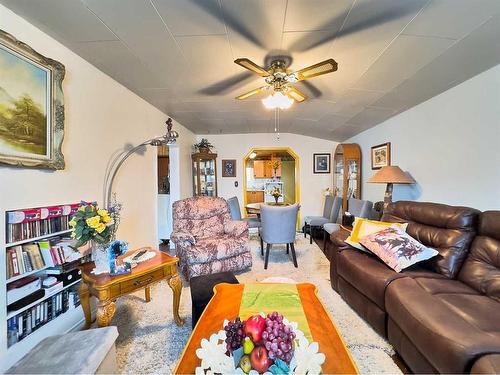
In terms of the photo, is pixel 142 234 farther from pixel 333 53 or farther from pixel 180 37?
pixel 333 53

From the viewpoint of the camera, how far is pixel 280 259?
375 cm

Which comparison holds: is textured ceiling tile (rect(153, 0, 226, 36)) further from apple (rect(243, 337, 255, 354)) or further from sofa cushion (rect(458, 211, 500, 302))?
sofa cushion (rect(458, 211, 500, 302))

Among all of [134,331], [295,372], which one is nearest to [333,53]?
[295,372]

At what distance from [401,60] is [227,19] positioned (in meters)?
1.57

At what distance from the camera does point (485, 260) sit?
184 centimetres

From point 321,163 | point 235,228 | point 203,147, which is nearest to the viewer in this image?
point 235,228

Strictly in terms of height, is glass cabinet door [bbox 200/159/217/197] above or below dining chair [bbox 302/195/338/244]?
above

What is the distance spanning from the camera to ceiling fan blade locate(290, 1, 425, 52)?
4.89 ft

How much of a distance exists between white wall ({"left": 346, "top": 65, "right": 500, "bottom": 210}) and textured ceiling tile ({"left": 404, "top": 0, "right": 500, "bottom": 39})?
80 centimetres

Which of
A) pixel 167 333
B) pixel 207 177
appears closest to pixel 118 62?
pixel 167 333

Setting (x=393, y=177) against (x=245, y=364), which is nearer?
(x=245, y=364)

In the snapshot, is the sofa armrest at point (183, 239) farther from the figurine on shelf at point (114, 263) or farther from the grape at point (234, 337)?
the grape at point (234, 337)

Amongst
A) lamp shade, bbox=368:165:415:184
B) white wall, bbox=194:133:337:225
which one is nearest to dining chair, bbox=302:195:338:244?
white wall, bbox=194:133:337:225

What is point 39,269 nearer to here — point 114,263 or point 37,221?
point 37,221
